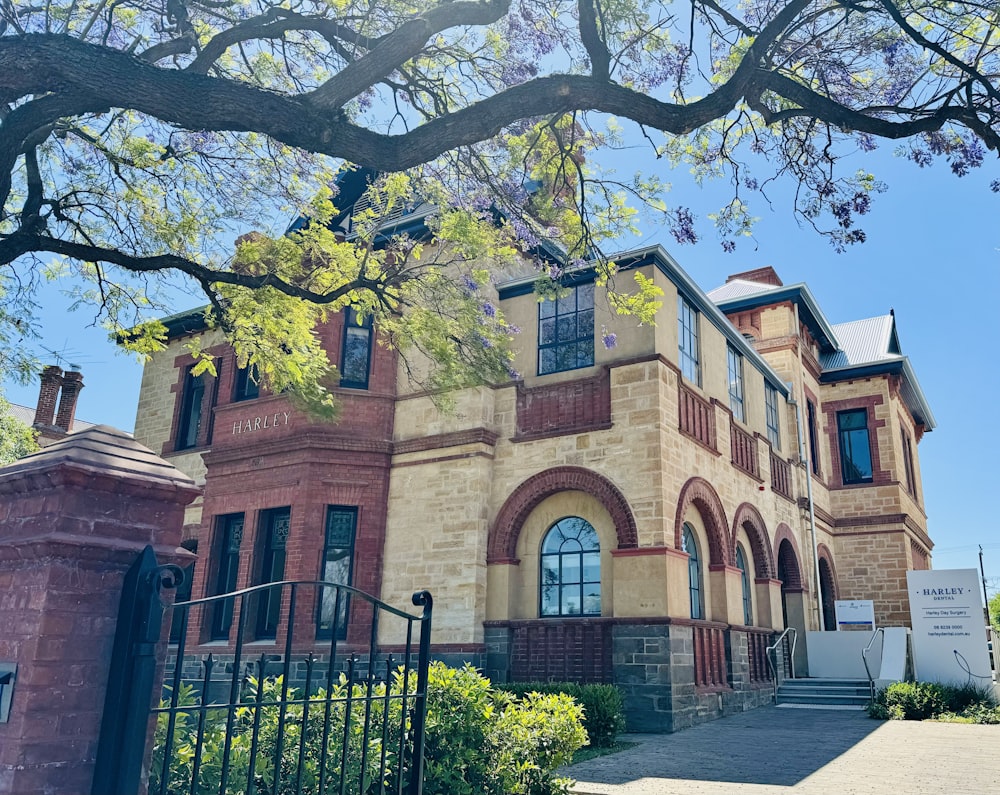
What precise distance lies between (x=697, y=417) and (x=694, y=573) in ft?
9.10

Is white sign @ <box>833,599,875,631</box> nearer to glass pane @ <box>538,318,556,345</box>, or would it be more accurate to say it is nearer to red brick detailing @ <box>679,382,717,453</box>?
red brick detailing @ <box>679,382,717,453</box>

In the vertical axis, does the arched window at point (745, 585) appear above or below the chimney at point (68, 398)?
below

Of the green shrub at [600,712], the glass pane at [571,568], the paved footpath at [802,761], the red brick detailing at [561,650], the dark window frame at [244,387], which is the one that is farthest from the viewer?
the dark window frame at [244,387]

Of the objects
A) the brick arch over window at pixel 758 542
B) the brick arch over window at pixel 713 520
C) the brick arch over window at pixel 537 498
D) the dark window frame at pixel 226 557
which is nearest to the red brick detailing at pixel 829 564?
the brick arch over window at pixel 758 542

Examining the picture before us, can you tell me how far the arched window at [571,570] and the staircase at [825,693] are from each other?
5977 mm

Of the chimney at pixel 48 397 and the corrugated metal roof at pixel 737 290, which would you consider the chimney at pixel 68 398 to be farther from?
the corrugated metal roof at pixel 737 290

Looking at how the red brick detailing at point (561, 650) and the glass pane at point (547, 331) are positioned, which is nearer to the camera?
the red brick detailing at point (561, 650)

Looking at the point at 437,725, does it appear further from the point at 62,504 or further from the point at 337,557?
the point at 337,557

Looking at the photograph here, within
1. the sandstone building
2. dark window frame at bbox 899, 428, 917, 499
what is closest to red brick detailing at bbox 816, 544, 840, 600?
the sandstone building

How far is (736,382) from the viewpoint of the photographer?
58.2 ft

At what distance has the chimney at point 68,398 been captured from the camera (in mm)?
32594

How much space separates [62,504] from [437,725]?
368 centimetres

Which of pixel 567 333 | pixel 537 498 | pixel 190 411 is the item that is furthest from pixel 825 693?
pixel 190 411

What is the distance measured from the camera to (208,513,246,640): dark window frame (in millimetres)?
15836
